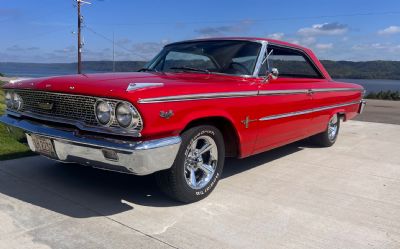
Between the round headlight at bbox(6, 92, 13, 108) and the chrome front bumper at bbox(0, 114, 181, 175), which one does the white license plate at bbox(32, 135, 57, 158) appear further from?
the round headlight at bbox(6, 92, 13, 108)

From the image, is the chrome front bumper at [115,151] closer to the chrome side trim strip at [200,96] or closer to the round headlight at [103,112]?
the round headlight at [103,112]

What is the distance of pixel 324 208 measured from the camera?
3732 millimetres

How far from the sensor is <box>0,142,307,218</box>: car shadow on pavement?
3.54 metres

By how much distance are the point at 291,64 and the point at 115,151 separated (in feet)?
11.2

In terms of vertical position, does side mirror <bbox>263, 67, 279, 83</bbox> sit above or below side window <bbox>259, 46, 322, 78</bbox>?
below

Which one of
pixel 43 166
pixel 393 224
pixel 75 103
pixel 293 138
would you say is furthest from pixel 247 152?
pixel 43 166

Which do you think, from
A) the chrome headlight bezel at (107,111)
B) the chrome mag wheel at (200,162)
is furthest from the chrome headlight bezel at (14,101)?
the chrome mag wheel at (200,162)

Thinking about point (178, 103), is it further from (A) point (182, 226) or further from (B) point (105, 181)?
(B) point (105, 181)

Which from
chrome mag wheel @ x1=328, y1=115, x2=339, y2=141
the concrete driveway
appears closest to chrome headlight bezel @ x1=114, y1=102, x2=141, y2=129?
the concrete driveway

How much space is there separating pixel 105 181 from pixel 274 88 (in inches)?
82.7

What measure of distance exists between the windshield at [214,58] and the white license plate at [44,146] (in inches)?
69.7

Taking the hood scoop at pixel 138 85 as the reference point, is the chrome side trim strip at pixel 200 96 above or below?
below

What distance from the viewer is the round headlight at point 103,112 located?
10.5 ft

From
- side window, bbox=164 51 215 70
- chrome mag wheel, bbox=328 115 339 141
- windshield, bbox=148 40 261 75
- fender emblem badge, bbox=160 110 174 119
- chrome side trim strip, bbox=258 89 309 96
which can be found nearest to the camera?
fender emblem badge, bbox=160 110 174 119
